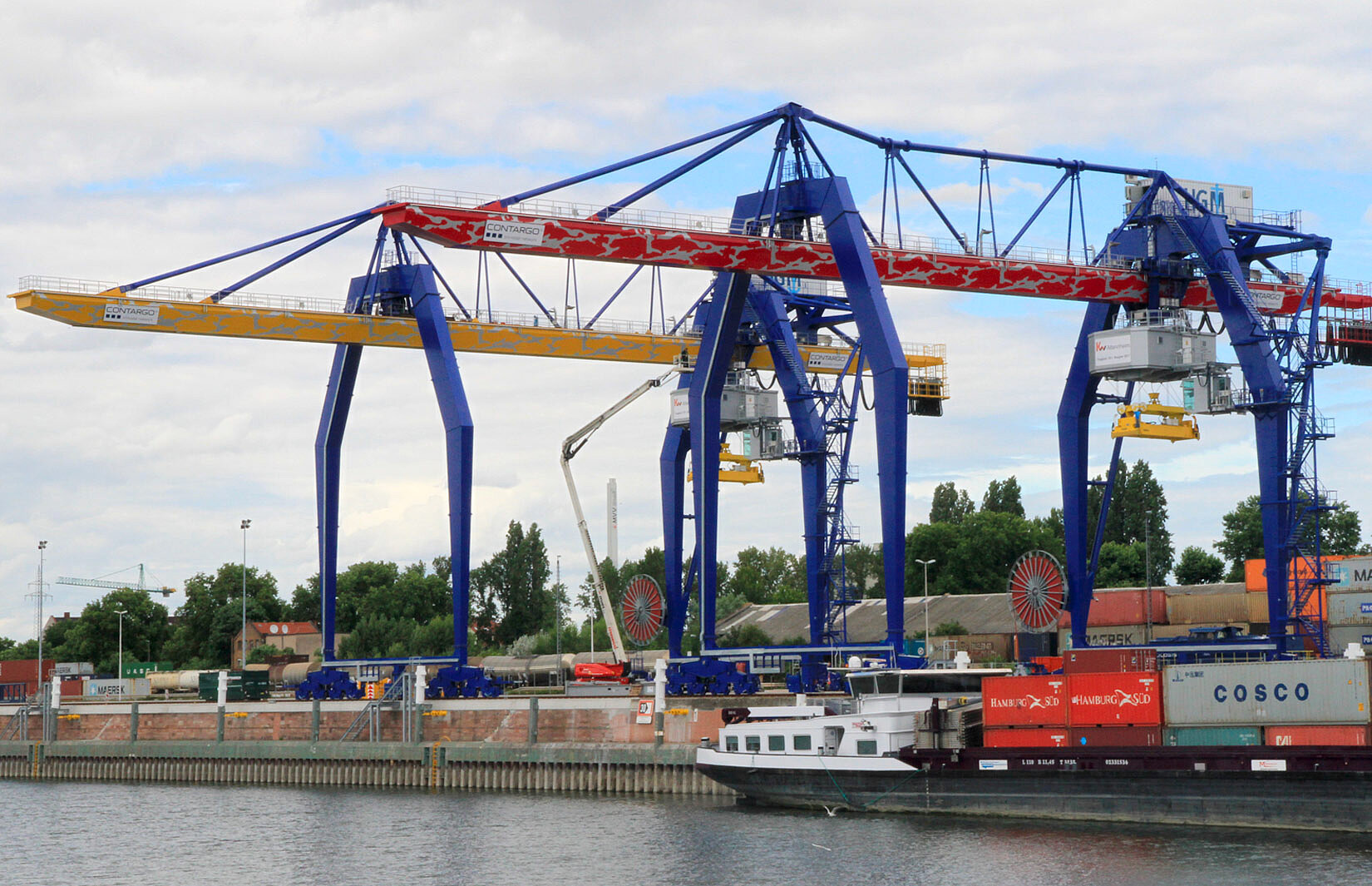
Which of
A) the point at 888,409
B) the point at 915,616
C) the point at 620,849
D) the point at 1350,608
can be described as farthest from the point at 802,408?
the point at 915,616

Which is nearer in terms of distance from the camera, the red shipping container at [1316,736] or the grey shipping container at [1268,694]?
the red shipping container at [1316,736]

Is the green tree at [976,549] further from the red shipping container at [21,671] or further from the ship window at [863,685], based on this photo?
the ship window at [863,685]

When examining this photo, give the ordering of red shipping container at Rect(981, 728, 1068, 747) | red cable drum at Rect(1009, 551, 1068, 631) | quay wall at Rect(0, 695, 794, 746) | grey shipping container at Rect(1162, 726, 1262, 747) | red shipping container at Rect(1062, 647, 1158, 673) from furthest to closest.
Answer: red cable drum at Rect(1009, 551, 1068, 631), quay wall at Rect(0, 695, 794, 746), red shipping container at Rect(1062, 647, 1158, 673), red shipping container at Rect(981, 728, 1068, 747), grey shipping container at Rect(1162, 726, 1262, 747)

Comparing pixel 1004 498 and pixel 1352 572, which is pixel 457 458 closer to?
pixel 1352 572

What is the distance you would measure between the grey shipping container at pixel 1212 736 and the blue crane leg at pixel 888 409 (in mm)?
13869

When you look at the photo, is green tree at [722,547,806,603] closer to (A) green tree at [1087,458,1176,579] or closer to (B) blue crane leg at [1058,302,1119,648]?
(A) green tree at [1087,458,1176,579]

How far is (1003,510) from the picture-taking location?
138125mm

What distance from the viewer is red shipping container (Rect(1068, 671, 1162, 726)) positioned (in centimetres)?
4331

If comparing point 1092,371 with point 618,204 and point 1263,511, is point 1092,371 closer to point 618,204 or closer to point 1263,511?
point 1263,511

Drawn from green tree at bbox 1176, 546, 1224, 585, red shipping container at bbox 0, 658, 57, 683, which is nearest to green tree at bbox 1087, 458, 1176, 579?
green tree at bbox 1176, 546, 1224, 585

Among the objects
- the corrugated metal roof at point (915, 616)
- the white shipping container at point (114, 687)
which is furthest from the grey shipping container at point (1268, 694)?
the white shipping container at point (114, 687)

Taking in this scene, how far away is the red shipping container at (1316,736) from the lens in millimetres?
39844

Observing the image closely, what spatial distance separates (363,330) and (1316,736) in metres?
43.2

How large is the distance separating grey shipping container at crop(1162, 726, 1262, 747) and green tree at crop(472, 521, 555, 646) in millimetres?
91861
